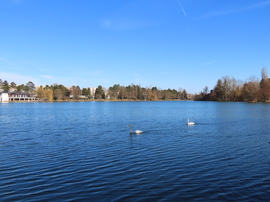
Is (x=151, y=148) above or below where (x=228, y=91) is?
below

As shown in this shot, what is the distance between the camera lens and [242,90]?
136m

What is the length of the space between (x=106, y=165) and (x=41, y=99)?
16253 centimetres

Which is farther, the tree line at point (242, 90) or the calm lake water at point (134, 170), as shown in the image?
the tree line at point (242, 90)

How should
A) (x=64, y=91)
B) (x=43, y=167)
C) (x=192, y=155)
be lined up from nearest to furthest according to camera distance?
(x=43, y=167)
(x=192, y=155)
(x=64, y=91)

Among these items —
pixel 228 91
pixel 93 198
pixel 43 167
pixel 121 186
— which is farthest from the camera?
pixel 228 91

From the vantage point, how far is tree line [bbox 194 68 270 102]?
110500mm

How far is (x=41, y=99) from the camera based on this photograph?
16212 centimetres

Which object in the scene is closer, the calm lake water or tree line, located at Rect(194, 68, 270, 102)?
the calm lake water

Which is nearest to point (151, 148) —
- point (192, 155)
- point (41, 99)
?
point (192, 155)

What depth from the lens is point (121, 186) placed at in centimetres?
990

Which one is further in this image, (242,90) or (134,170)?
(242,90)

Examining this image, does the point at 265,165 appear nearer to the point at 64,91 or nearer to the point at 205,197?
the point at 205,197

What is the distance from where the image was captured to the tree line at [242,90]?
Result: 110m

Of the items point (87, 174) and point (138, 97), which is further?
point (138, 97)
